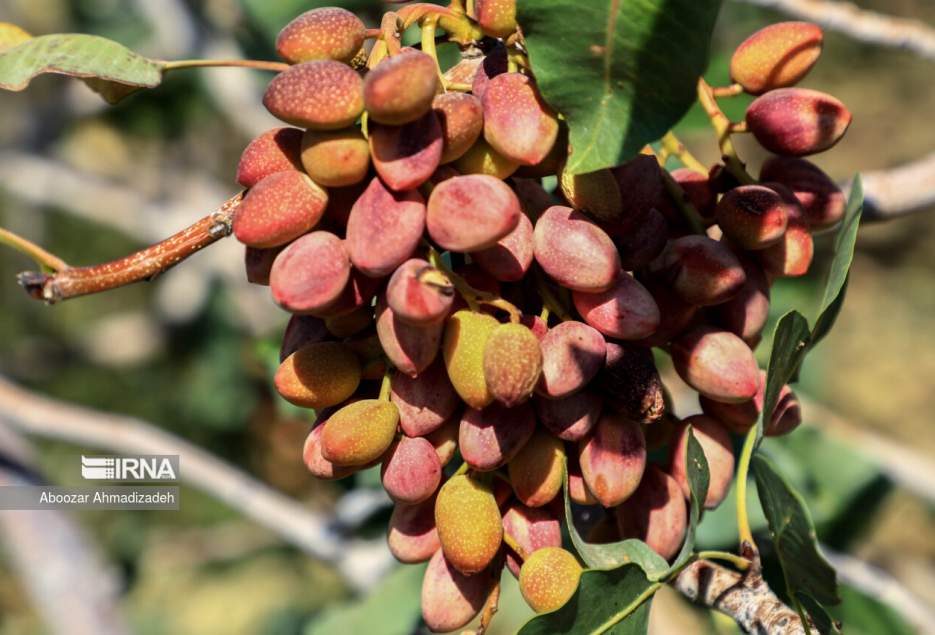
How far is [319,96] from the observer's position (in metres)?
0.58

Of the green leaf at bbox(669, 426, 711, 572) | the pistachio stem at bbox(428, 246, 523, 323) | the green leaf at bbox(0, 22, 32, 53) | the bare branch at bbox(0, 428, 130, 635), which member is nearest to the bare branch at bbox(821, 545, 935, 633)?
the green leaf at bbox(669, 426, 711, 572)

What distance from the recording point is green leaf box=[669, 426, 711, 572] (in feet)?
2.10

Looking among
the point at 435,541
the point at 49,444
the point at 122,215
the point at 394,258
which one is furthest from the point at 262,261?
the point at 49,444

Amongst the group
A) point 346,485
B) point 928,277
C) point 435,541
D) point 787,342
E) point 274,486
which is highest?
point 787,342

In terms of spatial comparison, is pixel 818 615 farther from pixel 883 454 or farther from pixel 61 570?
pixel 61 570

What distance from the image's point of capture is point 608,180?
626mm

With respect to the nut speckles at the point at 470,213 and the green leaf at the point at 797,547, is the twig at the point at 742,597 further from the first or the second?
the nut speckles at the point at 470,213

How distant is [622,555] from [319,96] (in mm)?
389

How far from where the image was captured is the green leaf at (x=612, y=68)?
1.87ft

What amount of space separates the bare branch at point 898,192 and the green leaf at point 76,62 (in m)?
0.79

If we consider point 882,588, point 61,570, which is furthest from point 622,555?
point 61,570

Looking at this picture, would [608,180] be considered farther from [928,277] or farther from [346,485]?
[928,277]

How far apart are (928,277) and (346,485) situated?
5008mm

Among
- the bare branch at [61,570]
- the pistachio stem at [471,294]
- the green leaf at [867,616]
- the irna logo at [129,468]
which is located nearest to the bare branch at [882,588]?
the green leaf at [867,616]
